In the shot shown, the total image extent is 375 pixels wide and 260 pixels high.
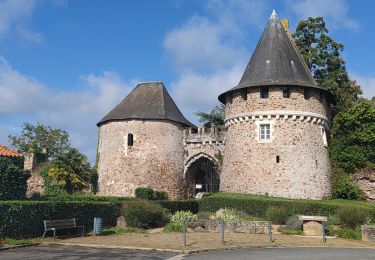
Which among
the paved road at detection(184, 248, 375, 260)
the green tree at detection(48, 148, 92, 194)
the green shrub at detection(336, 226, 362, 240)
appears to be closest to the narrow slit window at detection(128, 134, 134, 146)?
the green tree at detection(48, 148, 92, 194)

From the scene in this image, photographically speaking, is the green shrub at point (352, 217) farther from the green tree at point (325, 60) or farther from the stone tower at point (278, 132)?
the green tree at point (325, 60)

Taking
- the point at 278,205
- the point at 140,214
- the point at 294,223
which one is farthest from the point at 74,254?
the point at 278,205

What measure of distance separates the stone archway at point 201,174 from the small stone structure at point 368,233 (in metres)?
16.6

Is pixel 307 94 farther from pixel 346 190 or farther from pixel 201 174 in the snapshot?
pixel 201 174

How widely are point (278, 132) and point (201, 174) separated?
10908 millimetres

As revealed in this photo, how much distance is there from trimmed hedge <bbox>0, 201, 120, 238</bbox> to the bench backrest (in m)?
0.41

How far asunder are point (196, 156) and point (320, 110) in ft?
31.3

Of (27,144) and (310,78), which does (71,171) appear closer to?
(310,78)

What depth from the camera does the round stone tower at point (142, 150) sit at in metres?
31.2

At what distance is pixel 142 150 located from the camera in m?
31.5

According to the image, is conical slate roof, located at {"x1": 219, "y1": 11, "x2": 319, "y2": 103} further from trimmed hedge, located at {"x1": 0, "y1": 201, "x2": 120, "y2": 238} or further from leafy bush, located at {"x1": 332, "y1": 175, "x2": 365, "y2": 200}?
trimmed hedge, located at {"x1": 0, "y1": 201, "x2": 120, "y2": 238}

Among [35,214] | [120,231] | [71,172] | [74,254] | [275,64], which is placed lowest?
[74,254]

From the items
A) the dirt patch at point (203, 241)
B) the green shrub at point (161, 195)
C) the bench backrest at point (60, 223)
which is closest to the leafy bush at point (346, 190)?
the dirt patch at point (203, 241)

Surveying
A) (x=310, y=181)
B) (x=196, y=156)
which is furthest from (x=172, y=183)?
(x=310, y=181)
